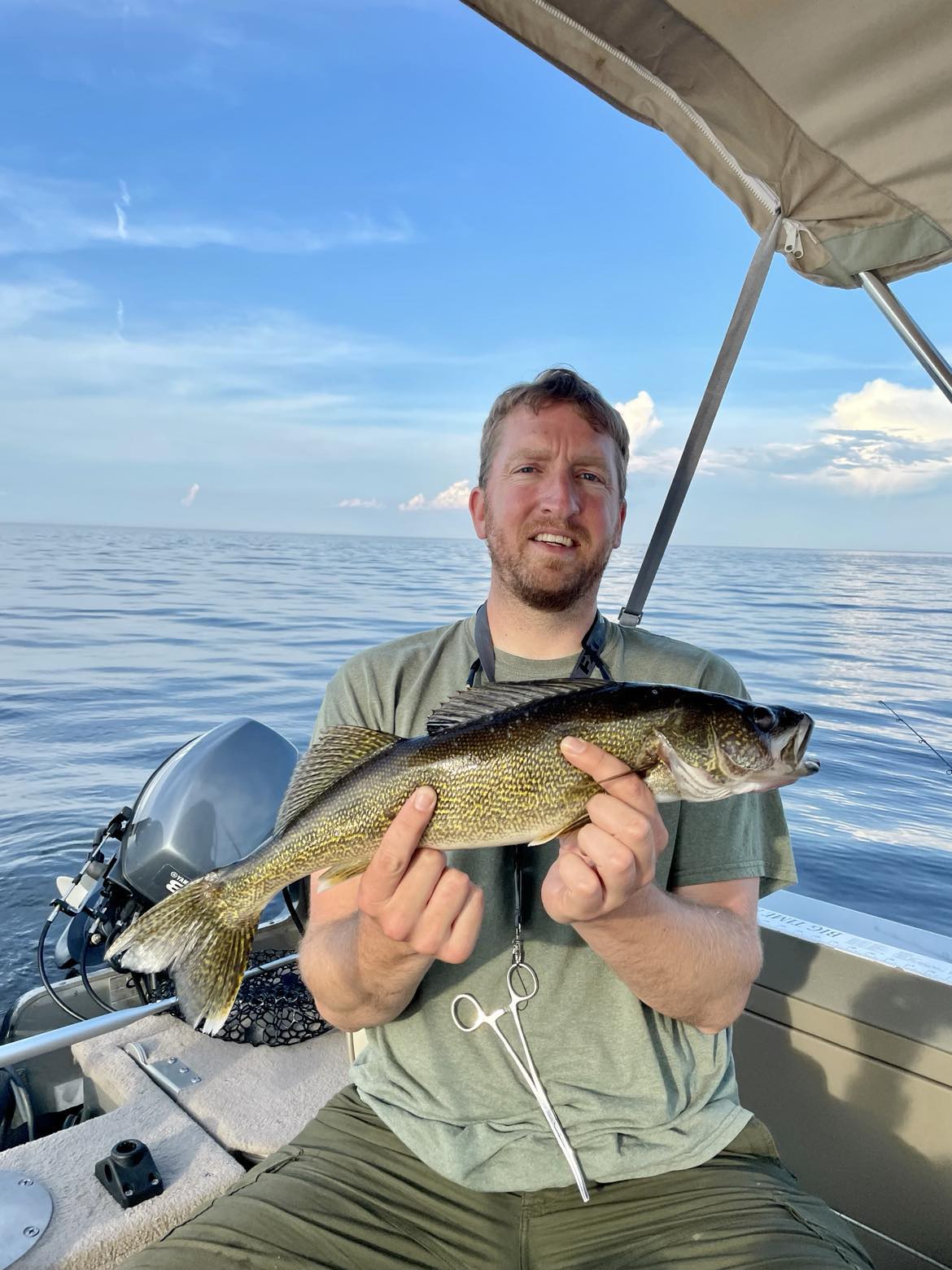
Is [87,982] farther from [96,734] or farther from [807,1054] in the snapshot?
[96,734]

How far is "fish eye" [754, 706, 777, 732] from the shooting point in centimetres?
214

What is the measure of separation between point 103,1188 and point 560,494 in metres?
2.61

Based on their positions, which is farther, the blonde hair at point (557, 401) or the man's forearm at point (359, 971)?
the blonde hair at point (557, 401)

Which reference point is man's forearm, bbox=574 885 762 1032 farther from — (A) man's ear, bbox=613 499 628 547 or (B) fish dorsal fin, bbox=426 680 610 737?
(A) man's ear, bbox=613 499 628 547

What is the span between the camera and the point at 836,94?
257cm

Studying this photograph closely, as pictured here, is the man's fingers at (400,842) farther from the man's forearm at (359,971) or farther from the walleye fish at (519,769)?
the man's forearm at (359,971)

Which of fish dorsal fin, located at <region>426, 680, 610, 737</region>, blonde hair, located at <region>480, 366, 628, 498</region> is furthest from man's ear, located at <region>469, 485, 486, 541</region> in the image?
fish dorsal fin, located at <region>426, 680, 610, 737</region>

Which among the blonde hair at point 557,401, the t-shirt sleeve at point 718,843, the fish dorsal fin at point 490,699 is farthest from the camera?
the blonde hair at point 557,401

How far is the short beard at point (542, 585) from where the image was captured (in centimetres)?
279

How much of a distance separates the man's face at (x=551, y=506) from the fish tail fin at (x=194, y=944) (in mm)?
1329

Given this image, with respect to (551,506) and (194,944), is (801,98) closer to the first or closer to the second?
(551,506)

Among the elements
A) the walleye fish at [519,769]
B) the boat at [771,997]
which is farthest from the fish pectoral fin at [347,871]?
the boat at [771,997]

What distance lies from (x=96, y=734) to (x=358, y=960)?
1067cm

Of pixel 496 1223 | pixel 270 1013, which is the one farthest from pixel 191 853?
pixel 496 1223
